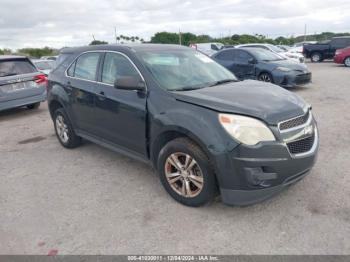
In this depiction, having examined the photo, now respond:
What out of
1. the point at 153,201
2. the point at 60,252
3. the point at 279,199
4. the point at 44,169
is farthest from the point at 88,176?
the point at 279,199

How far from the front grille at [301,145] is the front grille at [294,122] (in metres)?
0.16

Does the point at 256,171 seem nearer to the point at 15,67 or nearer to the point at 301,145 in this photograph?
the point at 301,145

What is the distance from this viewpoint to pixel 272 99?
3.30 m

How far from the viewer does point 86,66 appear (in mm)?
4727

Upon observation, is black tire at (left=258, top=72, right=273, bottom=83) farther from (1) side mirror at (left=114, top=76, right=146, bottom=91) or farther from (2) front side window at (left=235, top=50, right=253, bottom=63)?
(1) side mirror at (left=114, top=76, right=146, bottom=91)

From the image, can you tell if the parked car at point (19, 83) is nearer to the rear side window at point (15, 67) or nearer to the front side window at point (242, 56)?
the rear side window at point (15, 67)

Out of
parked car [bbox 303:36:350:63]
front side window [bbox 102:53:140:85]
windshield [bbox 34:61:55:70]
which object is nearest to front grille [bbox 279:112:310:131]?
front side window [bbox 102:53:140:85]

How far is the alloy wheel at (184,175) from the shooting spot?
10.5 ft

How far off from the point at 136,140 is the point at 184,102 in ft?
3.03

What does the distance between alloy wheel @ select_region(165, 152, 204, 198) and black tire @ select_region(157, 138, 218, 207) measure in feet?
0.07

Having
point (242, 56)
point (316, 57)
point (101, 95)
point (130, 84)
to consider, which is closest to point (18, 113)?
point (101, 95)

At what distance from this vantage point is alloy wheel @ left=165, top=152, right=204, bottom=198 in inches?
126

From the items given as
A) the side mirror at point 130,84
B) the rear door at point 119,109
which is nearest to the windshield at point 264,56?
the rear door at point 119,109

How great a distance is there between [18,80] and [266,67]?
7.27 metres
